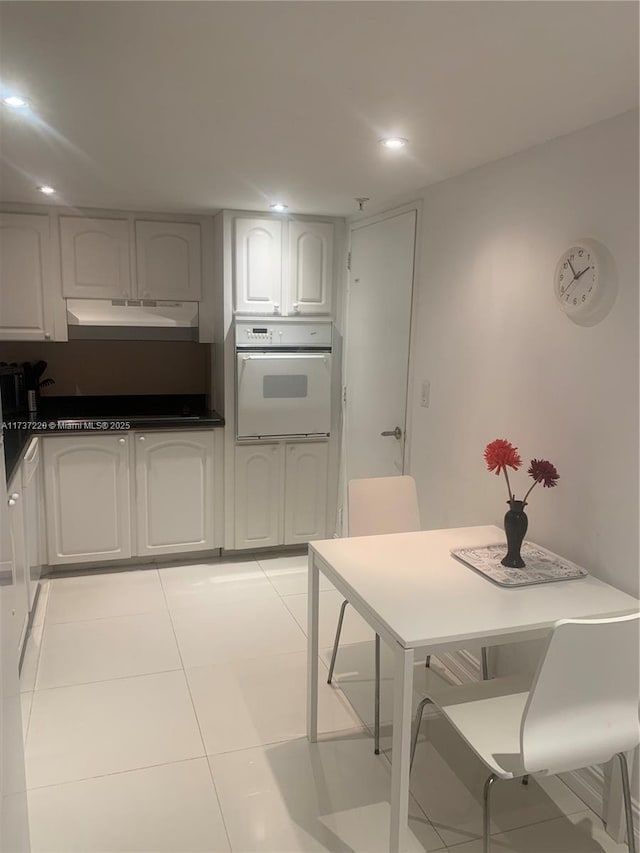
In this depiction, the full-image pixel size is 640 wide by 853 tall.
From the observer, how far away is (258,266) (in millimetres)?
3799

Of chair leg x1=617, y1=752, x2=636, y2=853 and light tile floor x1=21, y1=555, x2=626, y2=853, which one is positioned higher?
chair leg x1=617, y1=752, x2=636, y2=853

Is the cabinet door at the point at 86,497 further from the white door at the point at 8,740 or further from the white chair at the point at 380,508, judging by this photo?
the white door at the point at 8,740

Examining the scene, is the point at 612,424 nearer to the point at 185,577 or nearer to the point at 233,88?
the point at 233,88

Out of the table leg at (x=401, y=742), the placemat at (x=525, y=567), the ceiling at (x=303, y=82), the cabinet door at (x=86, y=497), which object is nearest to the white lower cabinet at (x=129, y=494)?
the cabinet door at (x=86, y=497)

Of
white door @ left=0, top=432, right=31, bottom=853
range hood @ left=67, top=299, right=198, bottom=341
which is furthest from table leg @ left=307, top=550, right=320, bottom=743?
range hood @ left=67, top=299, right=198, bottom=341

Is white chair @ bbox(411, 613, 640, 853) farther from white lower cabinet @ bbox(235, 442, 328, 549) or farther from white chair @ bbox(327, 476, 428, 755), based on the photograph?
white lower cabinet @ bbox(235, 442, 328, 549)

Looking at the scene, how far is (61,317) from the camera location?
148 inches

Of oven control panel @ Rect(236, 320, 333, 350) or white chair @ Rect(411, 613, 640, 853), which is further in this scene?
oven control panel @ Rect(236, 320, 333, 350)

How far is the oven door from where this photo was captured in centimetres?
379

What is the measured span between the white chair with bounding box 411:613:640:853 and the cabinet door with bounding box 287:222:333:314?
278 centimetres

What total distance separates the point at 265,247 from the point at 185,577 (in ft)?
6.82

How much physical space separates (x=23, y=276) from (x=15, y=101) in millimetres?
1935

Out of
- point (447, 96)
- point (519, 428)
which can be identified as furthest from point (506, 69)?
point (519, 428)

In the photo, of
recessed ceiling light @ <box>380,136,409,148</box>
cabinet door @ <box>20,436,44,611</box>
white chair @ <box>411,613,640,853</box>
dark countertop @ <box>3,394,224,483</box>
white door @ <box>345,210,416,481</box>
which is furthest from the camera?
dark countertop @ <box>3,394,224,483</box>
